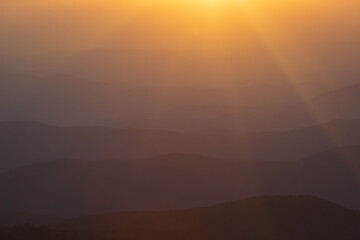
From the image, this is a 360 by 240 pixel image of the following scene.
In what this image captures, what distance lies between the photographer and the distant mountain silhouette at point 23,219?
880cm

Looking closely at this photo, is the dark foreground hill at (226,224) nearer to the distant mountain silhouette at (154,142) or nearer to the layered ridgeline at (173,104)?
the distant mountain silhouette at (154,142)

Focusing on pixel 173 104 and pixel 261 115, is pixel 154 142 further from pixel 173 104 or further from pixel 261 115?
pixel 261 115

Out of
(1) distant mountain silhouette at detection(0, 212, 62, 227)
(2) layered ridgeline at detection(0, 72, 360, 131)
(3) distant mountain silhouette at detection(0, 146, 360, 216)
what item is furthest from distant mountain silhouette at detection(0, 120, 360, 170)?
(1) distant mountain silhouette at detection(0, 212, 62, 227)

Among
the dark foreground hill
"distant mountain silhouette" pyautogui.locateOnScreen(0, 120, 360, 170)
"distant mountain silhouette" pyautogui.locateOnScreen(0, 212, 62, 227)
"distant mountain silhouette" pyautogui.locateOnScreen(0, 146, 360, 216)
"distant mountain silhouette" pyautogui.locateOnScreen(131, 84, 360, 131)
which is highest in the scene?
"distant mountain silhouette" pyautogui.locateOnScreen(131, 84, 360, 131)

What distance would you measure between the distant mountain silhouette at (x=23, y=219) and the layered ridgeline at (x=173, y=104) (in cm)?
447

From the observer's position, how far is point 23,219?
354 inches

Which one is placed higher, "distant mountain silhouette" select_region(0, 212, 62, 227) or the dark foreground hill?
"distant mountain silhouette" select_region(0, 212, 62, 227)

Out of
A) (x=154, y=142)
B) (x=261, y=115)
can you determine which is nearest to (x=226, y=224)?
(x=154, y=142)

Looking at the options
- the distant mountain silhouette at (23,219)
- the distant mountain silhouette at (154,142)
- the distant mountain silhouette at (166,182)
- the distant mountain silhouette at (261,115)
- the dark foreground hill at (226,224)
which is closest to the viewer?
the dark foreground hill at (226,224)

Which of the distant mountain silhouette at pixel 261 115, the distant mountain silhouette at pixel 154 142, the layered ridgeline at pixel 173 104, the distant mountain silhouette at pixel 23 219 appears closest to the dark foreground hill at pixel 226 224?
the distant mountain silhouette at pixel 23 219

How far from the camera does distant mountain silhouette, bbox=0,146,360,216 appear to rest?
9.41 metres

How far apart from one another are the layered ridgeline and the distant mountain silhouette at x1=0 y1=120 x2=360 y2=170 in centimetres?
58

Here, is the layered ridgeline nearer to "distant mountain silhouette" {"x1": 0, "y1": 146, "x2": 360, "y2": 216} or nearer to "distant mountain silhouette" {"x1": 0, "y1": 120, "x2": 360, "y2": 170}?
"distant mountain silhouette" {"x1": 0, "y1": 120, "x2": 360, "y2": 170}

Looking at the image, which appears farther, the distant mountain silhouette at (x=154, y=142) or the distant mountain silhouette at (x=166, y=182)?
the distant mountain silhouette at (x=154, y=142)
